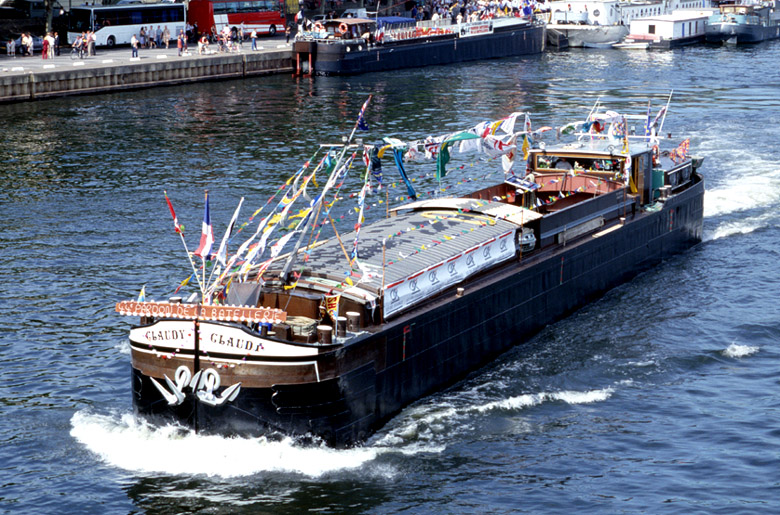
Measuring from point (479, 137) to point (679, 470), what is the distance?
12220 millimetres

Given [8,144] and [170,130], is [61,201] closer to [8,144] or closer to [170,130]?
[8,144]

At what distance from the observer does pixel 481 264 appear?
29.5 m

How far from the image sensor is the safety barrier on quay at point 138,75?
7062 cm

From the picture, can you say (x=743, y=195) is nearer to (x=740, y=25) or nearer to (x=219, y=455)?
(x=219, y=455)

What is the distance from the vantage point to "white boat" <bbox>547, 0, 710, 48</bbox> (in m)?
111

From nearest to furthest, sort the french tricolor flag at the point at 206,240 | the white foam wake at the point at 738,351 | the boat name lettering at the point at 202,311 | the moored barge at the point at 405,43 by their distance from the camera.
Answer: the boat name lettering at the point at 202,311 < the french tricolor flag at the point at 206,240 < the white foam wake at the point at 738,351 < the moored barge at the point at 405,43

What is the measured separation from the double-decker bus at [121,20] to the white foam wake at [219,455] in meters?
67.2

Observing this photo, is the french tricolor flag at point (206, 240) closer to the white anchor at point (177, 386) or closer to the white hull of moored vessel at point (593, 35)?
the white anchor at point (177, 386)

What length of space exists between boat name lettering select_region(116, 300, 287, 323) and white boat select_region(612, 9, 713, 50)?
9188cm

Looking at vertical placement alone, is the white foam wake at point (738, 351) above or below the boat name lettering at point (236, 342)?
below

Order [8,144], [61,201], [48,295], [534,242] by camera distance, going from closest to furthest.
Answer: [534,242] < [48,295] < [61,201] < [8,144]

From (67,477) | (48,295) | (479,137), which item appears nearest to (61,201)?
(48,295)

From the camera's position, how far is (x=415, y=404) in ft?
88.2

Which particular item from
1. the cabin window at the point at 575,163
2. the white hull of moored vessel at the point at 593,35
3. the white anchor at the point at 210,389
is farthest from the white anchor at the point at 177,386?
the white hull of moored vessel at the point at 593,35
